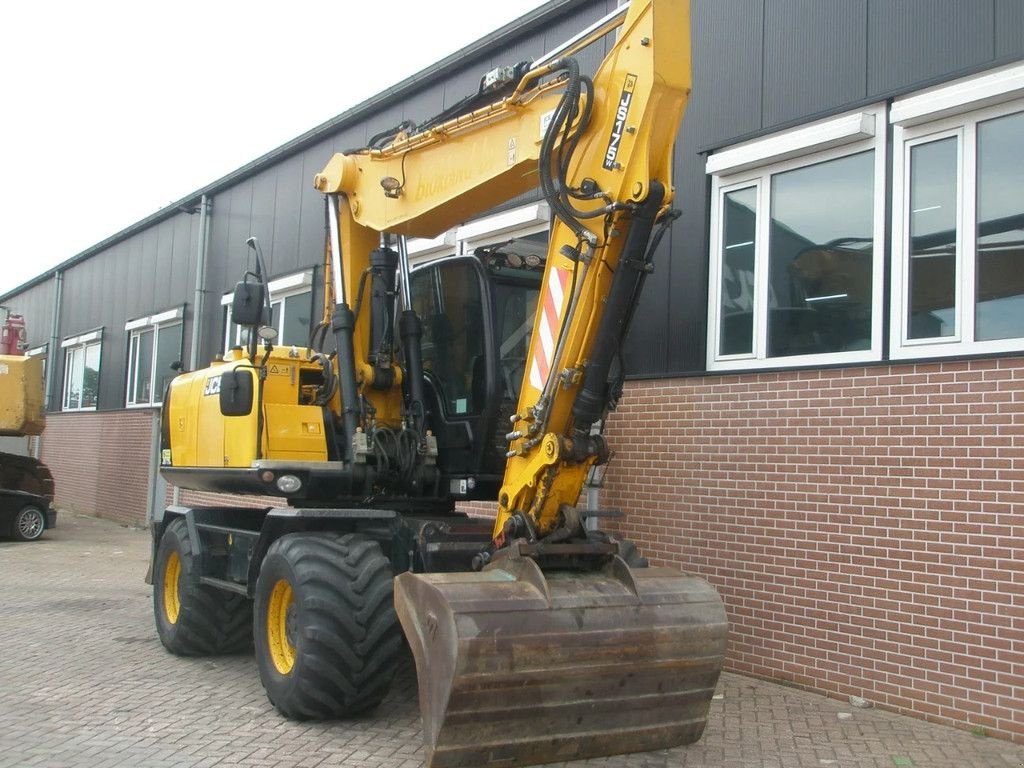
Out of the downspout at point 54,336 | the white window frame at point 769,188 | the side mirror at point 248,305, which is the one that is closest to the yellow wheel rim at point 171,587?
the side mirror at point 248,305

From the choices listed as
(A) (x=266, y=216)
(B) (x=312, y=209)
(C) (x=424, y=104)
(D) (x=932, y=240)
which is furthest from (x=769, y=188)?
(A) (x=266, y=216)

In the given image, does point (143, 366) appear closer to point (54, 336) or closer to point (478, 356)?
point (54, 336)

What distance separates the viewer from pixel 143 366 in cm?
2028

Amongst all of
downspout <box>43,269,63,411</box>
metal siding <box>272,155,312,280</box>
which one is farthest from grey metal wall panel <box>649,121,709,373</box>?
downspout <box>43,269,63,411</box>

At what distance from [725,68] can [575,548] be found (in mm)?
4742

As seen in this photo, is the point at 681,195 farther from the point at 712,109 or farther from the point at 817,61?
the point at 817,61

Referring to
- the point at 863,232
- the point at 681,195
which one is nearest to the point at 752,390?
the point at 863,232

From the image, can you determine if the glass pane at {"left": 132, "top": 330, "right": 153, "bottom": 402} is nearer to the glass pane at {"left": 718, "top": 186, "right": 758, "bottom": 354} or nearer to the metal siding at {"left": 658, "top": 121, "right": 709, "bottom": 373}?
the metal siding at {"left": 658, "top": 121, "right": 709, "bottom": 373}

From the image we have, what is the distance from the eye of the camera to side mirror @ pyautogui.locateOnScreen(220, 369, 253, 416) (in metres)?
7.28

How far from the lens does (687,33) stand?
214 inches

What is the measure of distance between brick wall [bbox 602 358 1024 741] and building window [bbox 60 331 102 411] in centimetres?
1759

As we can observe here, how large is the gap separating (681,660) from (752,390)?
2.99 m

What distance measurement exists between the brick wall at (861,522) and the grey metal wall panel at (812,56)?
205cm

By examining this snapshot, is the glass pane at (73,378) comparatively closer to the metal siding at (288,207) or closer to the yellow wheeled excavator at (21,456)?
the yellow wheeled excavator at (21,456)
